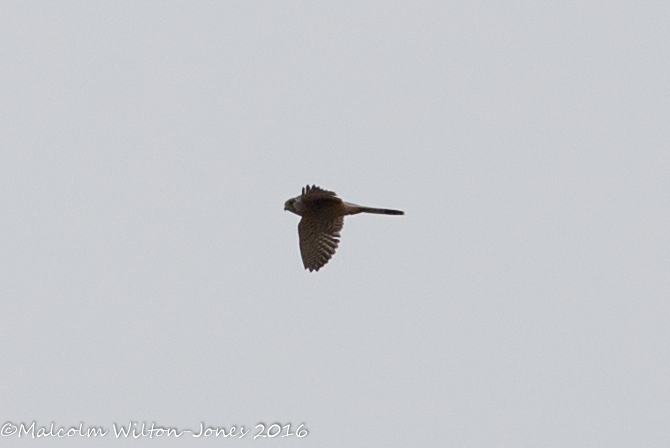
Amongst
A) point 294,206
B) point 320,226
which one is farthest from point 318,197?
point 294,206

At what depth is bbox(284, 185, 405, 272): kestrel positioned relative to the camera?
54.5 ft

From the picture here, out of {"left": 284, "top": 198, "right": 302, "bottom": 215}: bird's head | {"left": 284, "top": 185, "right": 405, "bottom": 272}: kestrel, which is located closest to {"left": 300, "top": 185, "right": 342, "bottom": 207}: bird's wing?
{"left": 284, "top": 185, "right": 405, "bottom": 272}: kestrel

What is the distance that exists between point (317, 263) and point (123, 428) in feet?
11.9

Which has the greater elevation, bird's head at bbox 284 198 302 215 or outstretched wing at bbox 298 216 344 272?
bird's head at bbox 284 198 302 215

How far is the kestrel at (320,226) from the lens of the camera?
16.6 meters

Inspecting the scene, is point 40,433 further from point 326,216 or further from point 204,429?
point 326,216

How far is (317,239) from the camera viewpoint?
55.1 feet

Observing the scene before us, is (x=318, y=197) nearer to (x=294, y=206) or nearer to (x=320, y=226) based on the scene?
(x=320, y=226)

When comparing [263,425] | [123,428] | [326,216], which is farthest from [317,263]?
[123,428]

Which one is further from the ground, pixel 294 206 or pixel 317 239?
pixel 294 206

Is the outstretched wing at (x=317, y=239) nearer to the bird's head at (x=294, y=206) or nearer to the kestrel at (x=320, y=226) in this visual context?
the kestrel at (x=320, y=226)

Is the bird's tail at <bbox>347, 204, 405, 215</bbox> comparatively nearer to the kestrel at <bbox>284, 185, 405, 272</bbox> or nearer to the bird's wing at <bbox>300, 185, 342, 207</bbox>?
the kestrel at <bbox>284, 185, 405, 272</bbox>

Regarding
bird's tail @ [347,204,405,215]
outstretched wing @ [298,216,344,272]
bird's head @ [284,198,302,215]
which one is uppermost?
bird's head @ [284,198,302,215]

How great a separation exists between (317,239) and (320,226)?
193 millimetres
